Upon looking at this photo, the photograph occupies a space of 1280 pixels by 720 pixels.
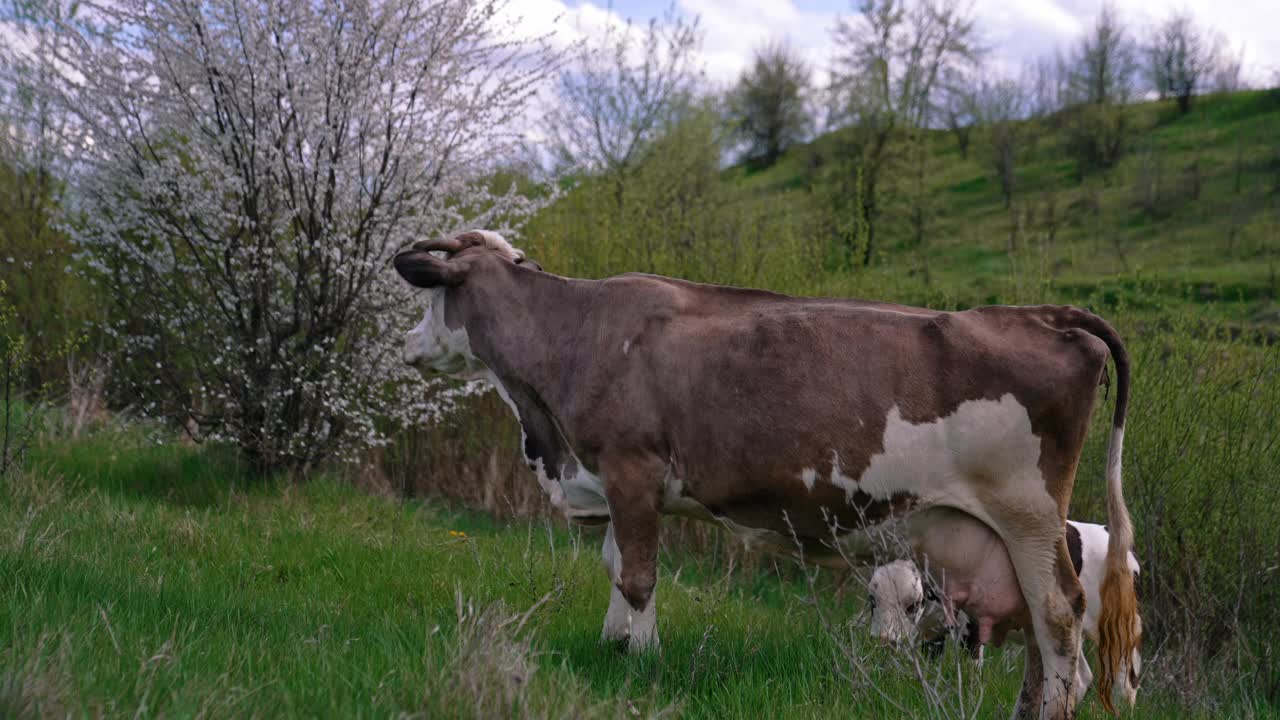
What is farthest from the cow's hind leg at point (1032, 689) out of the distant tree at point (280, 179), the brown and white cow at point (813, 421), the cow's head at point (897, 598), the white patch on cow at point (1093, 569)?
the distant tree at point (280, 179)

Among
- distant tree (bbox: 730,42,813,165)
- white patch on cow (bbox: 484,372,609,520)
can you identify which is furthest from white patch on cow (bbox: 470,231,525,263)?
distant tree (bbox: 730,42,813,165)

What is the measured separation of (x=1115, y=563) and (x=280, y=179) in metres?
5.93

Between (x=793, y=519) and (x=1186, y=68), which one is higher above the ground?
(x=1186, y=68)

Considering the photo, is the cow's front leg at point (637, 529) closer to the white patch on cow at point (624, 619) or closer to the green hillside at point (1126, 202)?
the white patch on cow at point (624, 619)

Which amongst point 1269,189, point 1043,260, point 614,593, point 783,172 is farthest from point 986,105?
point 614,593

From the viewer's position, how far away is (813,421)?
347 centimetres

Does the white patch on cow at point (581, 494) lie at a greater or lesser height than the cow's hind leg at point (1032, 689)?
greater

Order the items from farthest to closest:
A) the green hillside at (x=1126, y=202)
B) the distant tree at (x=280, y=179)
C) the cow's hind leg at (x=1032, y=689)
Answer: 1. the green hillside at (x=1126, y=202)
2. the distant tree at (x=280, y=179)
3. the cow's hind leg at (x=1032, y=689)

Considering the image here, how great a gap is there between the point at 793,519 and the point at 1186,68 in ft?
214

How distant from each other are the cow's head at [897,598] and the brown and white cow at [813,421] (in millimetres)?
881

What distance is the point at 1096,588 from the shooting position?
4.62m

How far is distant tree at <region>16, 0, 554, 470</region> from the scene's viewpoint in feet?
22.2

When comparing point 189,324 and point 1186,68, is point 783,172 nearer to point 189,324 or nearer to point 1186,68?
point 1186,68

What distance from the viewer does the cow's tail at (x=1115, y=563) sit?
339 centimetres
